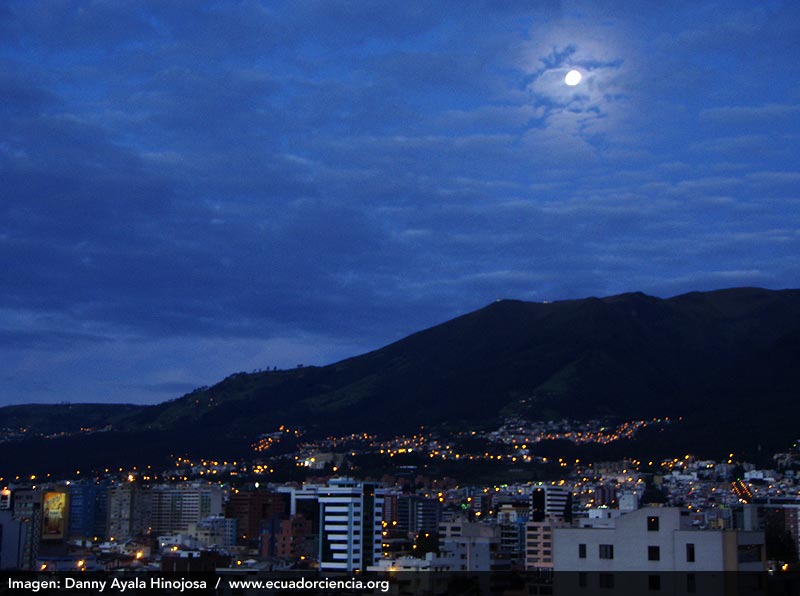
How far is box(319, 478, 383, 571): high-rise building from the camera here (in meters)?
64.7

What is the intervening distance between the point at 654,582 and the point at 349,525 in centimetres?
4811

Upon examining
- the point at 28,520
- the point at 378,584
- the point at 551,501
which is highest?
the point at 551,501

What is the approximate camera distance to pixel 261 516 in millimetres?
99312

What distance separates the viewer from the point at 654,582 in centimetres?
1875

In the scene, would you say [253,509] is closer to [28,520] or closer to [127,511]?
[127,511]

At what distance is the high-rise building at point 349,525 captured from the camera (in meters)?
64.7

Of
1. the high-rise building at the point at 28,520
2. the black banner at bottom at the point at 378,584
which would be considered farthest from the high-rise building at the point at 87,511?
the black banner at bottom at the point at 378,584

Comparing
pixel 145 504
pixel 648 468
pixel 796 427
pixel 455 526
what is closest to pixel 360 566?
pixel 455 526

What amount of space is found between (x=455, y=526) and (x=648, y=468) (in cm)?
7388

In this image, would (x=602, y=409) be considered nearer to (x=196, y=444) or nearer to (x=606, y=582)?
(x=196, y=444)

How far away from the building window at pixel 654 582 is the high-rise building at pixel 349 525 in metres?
46.8

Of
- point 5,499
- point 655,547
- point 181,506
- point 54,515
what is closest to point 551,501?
point 181,506

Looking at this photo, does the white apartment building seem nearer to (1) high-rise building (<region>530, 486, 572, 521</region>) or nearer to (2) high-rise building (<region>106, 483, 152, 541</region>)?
(1) high-rise building (<region>530, 486, 572, 521</region>)

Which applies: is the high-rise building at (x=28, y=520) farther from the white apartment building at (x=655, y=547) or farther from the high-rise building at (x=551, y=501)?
the high-rise building at (x=551, y=501)
